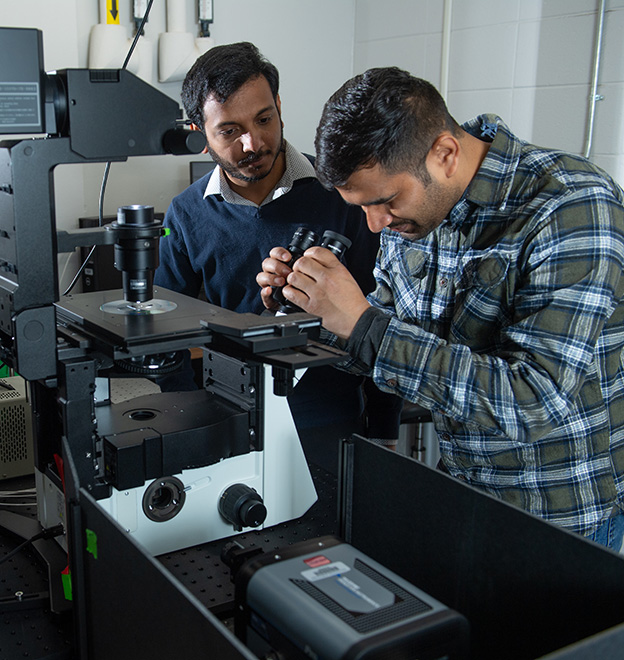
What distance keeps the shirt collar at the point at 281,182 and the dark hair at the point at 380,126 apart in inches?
23.2

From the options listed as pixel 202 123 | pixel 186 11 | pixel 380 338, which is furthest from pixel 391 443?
pixel 186 11

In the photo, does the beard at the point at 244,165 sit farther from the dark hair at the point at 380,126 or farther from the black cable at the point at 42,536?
the black cable at the point at 42,536

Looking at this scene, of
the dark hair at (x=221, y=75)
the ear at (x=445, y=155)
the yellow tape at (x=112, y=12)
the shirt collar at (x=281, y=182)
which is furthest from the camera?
the yellow tape at (x=112, y=12)

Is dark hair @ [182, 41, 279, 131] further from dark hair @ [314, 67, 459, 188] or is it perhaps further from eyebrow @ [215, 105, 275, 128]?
dark hair @ [314, 67, 459, 188]

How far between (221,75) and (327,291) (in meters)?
0.71

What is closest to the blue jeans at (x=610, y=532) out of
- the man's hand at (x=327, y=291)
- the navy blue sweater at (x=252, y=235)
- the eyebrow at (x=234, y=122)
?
the man's hand at (x=327, y=291)

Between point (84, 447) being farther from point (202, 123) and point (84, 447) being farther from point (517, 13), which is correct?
point (517, 13)

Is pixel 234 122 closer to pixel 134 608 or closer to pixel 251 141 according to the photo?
pixel 251 141

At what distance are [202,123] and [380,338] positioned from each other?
819mm

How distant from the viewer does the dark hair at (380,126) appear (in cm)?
105

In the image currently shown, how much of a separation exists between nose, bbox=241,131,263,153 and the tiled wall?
1.71m

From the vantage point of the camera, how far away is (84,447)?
0.96 m

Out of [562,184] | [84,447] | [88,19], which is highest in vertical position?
[88,19]

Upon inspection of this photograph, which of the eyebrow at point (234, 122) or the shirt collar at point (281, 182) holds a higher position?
the eyebrow at point (234, 122)
